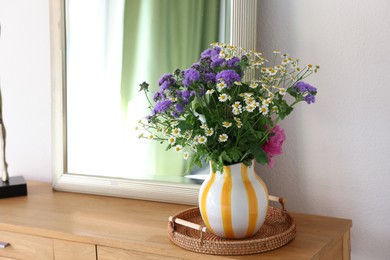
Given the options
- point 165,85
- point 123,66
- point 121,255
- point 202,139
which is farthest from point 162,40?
point 121,255

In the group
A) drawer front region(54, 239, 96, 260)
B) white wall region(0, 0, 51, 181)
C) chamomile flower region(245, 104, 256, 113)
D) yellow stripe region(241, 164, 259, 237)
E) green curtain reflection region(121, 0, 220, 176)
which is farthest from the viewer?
white wall region(0, 0, 51, 181)

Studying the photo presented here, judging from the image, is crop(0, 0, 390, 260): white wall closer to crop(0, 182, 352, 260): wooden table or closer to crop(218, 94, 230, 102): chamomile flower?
crop(0, 182, 352, 260): wooden table

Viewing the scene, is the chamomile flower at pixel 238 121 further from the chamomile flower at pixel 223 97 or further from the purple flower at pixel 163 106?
the purple flower at pixel 163 106

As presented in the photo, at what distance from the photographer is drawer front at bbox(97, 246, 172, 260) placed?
139 cm

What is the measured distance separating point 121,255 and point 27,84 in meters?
0.96

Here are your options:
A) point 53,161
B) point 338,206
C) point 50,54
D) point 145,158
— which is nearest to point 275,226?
point 338,206

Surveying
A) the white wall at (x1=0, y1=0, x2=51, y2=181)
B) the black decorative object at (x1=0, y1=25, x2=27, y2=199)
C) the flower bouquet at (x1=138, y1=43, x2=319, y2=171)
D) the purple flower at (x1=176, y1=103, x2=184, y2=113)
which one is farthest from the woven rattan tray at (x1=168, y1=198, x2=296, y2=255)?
the white wall at (x1=0, y1=0, x2=51, y2=181)

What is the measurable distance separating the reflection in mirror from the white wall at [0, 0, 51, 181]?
0.69 feet

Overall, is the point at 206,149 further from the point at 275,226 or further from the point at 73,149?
the point at 73,149

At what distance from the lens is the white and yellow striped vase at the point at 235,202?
4.41 feet

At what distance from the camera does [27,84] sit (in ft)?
7.01

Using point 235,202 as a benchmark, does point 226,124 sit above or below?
above

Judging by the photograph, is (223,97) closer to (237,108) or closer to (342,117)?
(237,108)

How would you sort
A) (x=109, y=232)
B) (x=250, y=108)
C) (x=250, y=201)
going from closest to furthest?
(x=250, y=108), (x=250, y=201), (x=109, y=232)
